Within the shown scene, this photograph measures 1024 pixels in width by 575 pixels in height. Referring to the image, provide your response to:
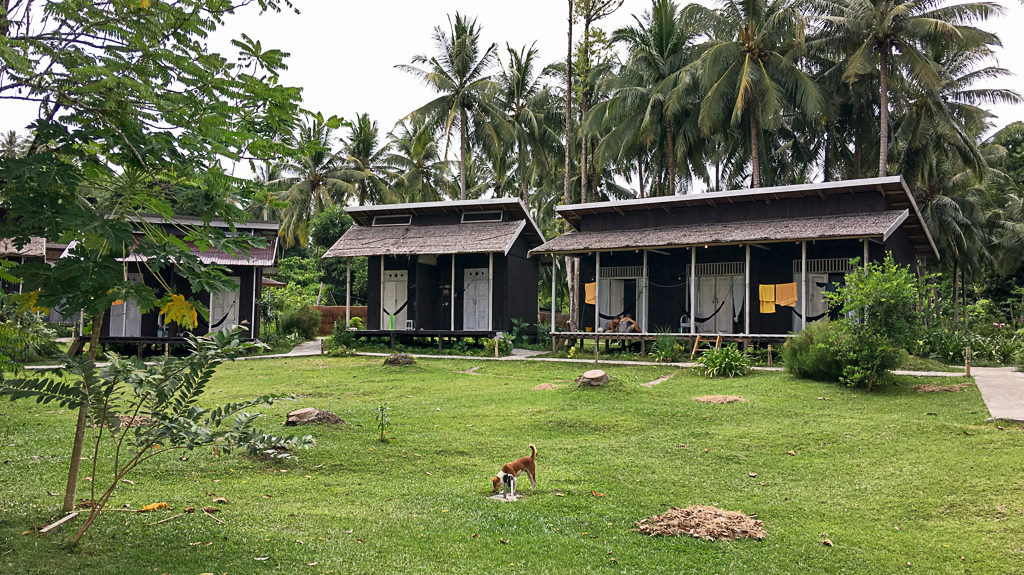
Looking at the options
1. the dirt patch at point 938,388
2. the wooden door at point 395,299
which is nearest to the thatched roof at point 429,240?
the wooden door at point 395,299

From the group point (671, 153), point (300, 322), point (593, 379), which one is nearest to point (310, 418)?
point (593, 379)

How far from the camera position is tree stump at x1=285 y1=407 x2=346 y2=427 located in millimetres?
10102

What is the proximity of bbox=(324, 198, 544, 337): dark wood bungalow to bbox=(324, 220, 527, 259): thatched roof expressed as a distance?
0.03m

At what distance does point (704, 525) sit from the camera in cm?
612

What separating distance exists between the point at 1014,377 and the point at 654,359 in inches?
310

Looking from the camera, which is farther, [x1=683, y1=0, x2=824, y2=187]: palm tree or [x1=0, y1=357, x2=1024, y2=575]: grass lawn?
[x1=683, y1=0, x2=824, y2=187]: palm tree

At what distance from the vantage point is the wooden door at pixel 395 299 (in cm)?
2552

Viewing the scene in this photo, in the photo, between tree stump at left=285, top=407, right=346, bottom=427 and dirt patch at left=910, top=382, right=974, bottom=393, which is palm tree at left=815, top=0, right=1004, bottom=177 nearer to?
dirt patch at left=910, top=382, right=974, bottom=393

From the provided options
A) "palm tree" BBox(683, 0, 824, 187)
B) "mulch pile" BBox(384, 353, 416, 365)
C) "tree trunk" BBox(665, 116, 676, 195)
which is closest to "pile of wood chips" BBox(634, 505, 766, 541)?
"mulch pile" BBox(384, 353, 416, 365)

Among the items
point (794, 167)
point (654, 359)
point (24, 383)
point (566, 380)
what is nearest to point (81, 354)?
point (24, 383)

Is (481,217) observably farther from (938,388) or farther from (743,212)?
(938,388)

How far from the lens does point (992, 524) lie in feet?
20.7

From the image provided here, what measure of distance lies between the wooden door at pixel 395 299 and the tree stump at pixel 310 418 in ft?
49.7

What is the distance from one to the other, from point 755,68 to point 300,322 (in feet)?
62.0
